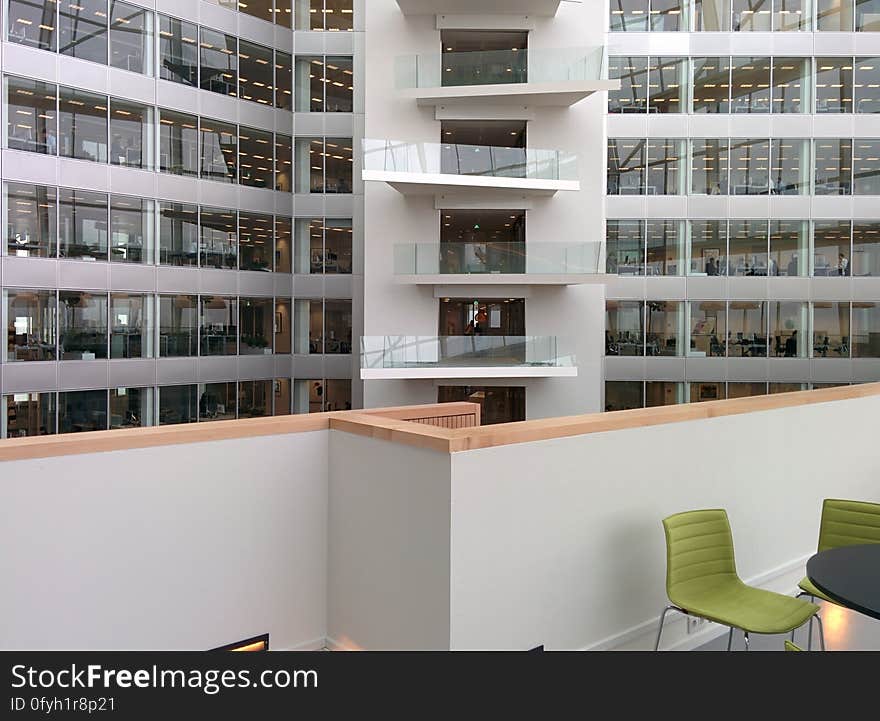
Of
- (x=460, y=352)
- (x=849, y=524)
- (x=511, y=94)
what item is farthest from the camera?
(x=511, y=94)

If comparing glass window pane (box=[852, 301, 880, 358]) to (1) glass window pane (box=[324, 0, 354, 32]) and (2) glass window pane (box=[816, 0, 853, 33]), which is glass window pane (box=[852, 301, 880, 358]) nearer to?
(2) glass window pane (box=[816, 0, 853, 33])

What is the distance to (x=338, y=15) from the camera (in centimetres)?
2558

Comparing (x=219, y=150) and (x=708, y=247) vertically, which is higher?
(x=219, y=150)

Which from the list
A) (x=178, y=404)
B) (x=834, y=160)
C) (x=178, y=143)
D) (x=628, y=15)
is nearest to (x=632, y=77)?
(x=628, y=15)

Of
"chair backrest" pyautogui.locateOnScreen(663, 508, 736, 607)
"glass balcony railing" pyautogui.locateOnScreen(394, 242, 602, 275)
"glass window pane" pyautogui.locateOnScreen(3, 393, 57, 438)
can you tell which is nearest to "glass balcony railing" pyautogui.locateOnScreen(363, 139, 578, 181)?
"glass balcony railing" pyautogui.locateOnScreen(394, 242, 602, 275)

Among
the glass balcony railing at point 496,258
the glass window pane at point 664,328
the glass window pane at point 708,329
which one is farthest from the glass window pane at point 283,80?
the glass window pane at point 708,329

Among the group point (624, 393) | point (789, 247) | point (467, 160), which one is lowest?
point (624, 393)

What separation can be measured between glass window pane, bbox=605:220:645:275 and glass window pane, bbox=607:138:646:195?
1018mm

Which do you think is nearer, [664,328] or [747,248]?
[747,248]

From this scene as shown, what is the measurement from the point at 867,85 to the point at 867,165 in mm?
2466

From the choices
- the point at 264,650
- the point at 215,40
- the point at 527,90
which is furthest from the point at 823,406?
the point at 215,40

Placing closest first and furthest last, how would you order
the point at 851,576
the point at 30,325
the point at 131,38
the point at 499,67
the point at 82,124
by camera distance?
the point at 851,576
the point at 499,67
the point at 30,325
the point at 82,124
the point at 131,38

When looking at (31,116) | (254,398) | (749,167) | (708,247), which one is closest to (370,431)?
(31,116)

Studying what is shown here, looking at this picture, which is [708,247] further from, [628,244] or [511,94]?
[511,94]
